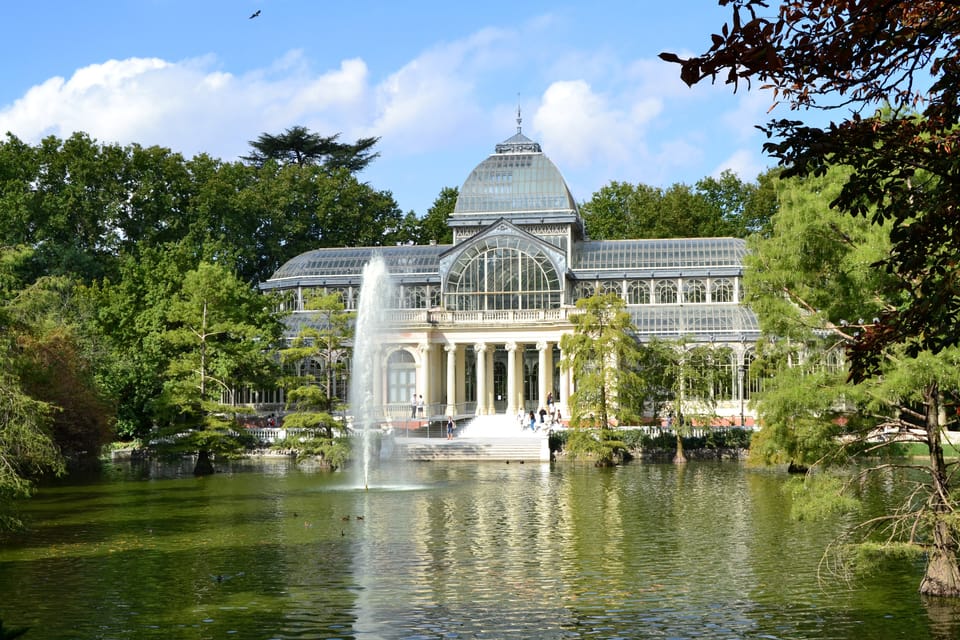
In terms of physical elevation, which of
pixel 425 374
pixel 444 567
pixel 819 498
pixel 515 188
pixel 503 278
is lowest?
pixel 444 567

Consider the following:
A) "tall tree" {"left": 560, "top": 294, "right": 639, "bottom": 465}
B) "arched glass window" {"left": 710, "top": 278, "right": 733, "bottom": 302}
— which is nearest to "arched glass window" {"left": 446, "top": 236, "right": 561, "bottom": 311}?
"arched glass window" {"left": 710, "top": 278, "right": 733, "bottom": 302}

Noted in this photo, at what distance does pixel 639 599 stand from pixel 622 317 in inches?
1198

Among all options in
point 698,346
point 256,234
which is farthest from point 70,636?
point 256,234

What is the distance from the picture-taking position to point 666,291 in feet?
214

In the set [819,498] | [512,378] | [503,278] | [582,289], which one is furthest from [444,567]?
[582,289]

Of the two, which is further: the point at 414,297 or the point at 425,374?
the point at 414,297

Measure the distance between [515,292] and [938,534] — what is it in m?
46.3

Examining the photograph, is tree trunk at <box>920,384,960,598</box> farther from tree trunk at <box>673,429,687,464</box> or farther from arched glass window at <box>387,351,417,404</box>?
arched glass window at <box>387,351,417,404</box>

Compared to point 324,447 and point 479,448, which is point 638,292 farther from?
point 324,447

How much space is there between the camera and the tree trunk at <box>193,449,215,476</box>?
44594 millimetres

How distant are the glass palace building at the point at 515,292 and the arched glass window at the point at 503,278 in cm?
6

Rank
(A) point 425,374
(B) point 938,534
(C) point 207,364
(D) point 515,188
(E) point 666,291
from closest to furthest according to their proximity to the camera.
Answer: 1. (B) point 938,534
2. (C) point 207,364
3. (A) point 425,374
4. (E) point 666,291
5. (D) point 515,188

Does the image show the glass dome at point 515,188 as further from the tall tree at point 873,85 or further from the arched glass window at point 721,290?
the tall tree at point 873,85

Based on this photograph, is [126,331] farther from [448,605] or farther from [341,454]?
[448,605]
